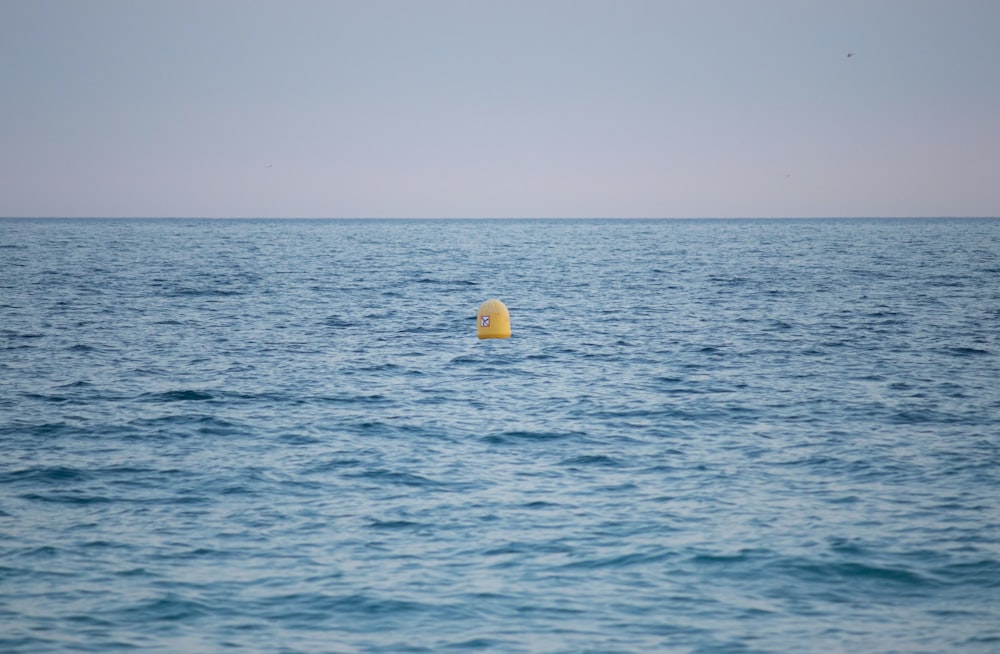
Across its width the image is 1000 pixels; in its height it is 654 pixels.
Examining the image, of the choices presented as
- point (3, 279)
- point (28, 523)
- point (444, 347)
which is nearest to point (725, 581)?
point (28, 523)

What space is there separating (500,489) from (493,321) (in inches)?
694

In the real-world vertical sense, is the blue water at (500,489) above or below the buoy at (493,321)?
below

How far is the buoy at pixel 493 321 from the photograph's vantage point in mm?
32906

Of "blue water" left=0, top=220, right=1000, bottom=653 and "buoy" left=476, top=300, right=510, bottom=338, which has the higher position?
"buoy" left=476, top=300, right=510, bottom=338

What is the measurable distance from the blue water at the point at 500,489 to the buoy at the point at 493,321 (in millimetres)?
702

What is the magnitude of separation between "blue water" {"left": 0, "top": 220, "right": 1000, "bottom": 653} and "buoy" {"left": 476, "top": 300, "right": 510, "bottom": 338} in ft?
2.30

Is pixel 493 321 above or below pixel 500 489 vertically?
above

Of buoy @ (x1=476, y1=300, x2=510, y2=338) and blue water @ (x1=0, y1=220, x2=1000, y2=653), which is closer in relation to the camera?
blue water @ (x1=0, y1=220, x2=1000, y2=653)

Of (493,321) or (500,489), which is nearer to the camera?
(500,489)

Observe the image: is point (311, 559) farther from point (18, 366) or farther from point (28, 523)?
point (18, 366)

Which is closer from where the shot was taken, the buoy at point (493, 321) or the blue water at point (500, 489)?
the blue water at point (500, 489)

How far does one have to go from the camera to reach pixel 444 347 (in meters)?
31.9

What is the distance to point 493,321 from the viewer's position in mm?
32906

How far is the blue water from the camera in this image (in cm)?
1080
